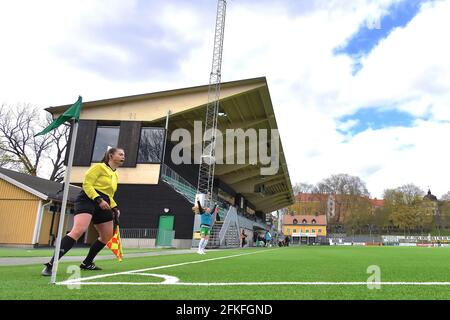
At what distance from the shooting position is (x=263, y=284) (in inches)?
158

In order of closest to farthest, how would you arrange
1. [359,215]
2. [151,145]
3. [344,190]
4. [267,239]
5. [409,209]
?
[151,145] → [267,239] → [409,209] → [359,215] → [344,190]

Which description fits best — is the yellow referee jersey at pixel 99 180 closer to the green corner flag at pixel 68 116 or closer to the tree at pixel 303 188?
the green corner flag at pixel 68 116

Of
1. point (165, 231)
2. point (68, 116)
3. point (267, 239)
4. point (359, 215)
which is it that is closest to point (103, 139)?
point (165, 231)

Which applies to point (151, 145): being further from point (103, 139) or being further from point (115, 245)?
point (115, 245)

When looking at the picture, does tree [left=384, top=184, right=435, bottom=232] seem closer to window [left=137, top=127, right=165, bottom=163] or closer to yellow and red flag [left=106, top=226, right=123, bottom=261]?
window [left=137, top=127, right=165, bottom=163]

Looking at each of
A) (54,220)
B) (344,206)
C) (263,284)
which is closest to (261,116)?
(54,220)

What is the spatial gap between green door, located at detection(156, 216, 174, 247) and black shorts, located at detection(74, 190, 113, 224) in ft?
70.9

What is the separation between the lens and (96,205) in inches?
205

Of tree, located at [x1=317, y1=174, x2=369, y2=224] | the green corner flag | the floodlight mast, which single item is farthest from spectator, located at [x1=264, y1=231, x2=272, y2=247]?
tree, located at [x1=317, y1=174, x2=369, y2=224]

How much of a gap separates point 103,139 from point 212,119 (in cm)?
943

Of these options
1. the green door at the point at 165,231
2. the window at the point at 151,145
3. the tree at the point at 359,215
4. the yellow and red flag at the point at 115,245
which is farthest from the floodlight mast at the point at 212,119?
the tree at the point at 359,215

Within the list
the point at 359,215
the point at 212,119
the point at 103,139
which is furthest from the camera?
the point at 359,215

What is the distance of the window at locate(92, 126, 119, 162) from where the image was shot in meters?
29.3
